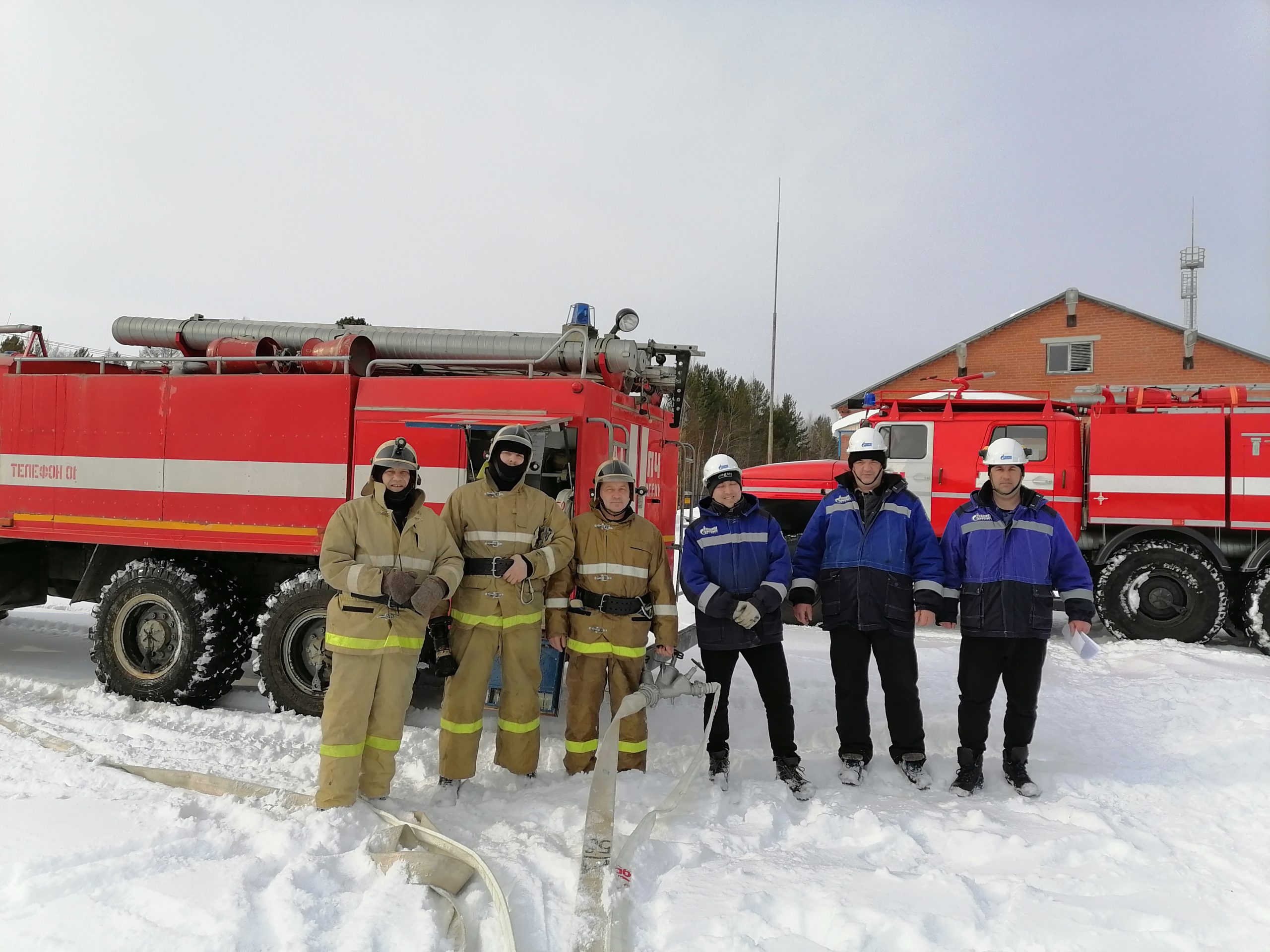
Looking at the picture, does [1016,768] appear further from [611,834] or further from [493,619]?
[493,619]

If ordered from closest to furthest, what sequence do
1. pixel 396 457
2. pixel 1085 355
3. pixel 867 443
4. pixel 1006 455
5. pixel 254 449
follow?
pixel 396 457, pixel 1006 455, pixel 867 443, pixel 254 449, pixel 1085 355

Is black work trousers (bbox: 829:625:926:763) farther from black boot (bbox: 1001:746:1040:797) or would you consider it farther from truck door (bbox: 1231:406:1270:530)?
truck door (bbox: 1231:406:1270:530)

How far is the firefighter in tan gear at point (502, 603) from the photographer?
4.23 m

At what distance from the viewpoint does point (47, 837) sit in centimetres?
332

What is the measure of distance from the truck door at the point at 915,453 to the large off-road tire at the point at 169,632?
23.1ft

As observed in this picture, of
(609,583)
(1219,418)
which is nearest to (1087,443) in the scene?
(1219,418)

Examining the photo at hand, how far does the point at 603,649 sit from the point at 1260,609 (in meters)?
7.63

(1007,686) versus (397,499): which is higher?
(397,499)

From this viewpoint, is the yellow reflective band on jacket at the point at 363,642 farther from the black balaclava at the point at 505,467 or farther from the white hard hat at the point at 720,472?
the white hard hat at the point at 720,472

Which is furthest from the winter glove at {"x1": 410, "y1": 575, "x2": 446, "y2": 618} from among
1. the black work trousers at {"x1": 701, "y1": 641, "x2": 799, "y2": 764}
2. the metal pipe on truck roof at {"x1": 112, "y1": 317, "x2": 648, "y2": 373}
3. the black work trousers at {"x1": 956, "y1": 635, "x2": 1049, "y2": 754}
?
the black work trousers at {"x1": 956, "y1": 635, "x2": 1049, "y2": 754}

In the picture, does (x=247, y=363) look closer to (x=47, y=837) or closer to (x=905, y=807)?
(x=47, y=837)

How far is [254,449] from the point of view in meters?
5.64

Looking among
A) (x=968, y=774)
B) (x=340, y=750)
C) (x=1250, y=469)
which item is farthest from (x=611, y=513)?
(x=1250, y=469)

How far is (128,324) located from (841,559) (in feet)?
20.1
